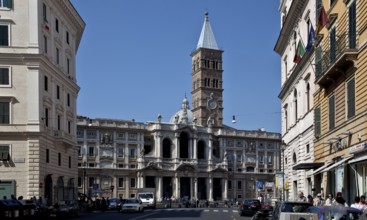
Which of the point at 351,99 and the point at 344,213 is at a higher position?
the point at 351,99

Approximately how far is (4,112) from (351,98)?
27.5m

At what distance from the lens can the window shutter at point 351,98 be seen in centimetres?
2306

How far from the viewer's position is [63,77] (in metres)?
50.8

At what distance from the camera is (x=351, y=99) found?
23.4 meters

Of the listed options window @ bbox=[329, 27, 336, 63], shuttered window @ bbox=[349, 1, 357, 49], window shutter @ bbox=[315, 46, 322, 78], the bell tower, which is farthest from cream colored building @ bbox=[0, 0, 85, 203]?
the bell tower

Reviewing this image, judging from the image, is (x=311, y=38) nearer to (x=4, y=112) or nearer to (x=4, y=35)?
(x=4, y=112)

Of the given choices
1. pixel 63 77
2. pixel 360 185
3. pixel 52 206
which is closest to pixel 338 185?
pixel 360 185

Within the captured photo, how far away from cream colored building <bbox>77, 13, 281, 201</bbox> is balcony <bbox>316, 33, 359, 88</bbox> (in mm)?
83763

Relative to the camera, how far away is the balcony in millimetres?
22255

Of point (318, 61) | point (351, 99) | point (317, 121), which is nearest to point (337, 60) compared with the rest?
point (351, 99)

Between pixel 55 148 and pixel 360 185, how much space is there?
31006mm

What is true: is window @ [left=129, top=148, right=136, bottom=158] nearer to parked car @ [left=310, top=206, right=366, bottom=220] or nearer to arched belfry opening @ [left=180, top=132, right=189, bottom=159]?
arched belfry opening @ [left=180, top=132, right=189, bottom=159]

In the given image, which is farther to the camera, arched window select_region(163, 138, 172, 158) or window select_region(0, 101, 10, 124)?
arched window select_region(163, 138, 172, 158)

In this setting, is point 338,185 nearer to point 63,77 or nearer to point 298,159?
point 298,159
